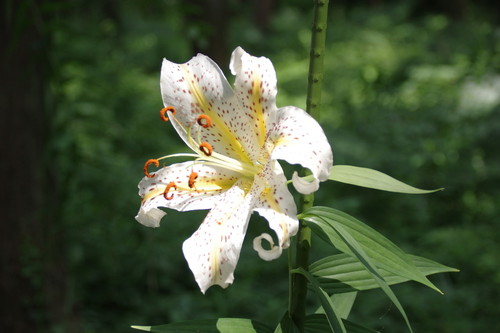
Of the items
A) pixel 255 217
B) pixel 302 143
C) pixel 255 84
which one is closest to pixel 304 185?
pixel 302 143

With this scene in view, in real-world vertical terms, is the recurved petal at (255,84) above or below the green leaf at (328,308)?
above

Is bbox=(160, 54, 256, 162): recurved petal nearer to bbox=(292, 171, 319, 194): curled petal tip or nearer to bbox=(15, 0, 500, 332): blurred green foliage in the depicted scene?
bbox=(292, 171, 319, 194): curled petal tip

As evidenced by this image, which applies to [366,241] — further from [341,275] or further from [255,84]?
[255,84]

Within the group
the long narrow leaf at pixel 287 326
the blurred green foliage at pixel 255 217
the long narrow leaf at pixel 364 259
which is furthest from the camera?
the blurred green foliage at pixel 255 217

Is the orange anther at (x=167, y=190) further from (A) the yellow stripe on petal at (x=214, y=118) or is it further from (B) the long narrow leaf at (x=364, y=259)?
(B) the long narrow leaf at (x=364, y=259)

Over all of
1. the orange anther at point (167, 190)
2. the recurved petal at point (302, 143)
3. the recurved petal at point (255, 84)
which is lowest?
the orange anther at point (167, 190)

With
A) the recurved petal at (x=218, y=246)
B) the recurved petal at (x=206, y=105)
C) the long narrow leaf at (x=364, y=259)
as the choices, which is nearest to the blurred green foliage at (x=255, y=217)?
the recurved petal at (x=206, y=105)

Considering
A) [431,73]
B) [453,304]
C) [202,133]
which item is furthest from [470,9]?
[202,133]

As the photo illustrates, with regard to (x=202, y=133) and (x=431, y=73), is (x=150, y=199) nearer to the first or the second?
(x=202, y=133)
